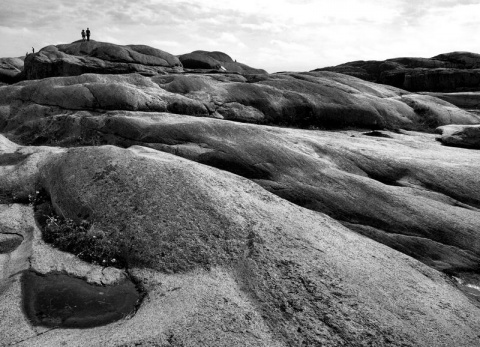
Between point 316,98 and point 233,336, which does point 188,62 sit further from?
point 233,336

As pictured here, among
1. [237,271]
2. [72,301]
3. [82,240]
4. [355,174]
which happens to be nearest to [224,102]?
[355,174]

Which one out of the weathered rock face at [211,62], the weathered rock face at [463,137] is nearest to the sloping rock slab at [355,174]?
the weathered rock face at [463,137]

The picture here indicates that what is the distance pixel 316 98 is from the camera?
42469 millimetres

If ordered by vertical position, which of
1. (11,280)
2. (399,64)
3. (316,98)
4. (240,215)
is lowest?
(11,280)

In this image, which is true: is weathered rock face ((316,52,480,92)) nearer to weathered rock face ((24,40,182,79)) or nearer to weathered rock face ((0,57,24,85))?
weathered rock face ((24,40,182,79))

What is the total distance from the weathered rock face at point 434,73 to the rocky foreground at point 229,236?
3514 centimetres

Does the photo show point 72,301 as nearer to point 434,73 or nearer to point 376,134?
point 376,134

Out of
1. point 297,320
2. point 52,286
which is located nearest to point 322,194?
point 297,320

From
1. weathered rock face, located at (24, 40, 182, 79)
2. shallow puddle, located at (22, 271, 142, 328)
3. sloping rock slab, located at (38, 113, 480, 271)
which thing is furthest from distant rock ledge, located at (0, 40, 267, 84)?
shallow puddle, located at (22, 271, 142, 328)

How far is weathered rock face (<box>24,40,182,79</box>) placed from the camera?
59.4m

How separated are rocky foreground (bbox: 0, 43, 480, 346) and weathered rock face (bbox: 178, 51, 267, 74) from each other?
52.7m

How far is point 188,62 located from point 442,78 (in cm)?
4783

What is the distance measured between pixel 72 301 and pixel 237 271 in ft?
20.3

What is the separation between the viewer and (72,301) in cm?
1505
